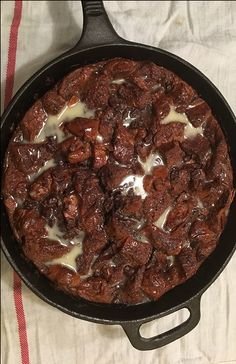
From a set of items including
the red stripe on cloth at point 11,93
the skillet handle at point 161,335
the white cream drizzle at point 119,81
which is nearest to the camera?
the skillet handle at point 161,335

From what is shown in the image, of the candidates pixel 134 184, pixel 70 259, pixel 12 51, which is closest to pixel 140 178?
pixel 134 184

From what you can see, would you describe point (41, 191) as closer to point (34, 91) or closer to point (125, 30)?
point (34, 91)

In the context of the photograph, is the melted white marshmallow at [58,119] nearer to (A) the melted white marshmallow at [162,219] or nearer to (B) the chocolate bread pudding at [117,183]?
(B) the chocolate bread pudding at [117,183]

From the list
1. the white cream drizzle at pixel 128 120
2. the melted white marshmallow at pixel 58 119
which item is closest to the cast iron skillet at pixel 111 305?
the melted white marshmallow at pixel 58 119

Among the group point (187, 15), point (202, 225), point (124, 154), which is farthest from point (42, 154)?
point (187, 15)

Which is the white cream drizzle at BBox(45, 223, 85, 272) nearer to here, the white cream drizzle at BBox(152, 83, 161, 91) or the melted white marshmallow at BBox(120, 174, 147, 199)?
the melted white marshmallow at BBox(120, 174, 147, 199)

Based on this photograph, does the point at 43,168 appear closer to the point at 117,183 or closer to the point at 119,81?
the point at 117,183
